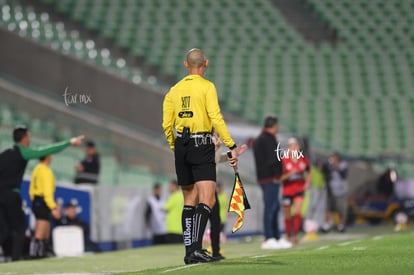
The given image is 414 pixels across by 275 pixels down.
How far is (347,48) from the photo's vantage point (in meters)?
39.7

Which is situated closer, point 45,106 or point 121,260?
point 121,260

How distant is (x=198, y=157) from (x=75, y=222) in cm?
891

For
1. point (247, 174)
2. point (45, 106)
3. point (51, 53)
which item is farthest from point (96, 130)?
point (51, 53)

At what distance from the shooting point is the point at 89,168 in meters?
21.8

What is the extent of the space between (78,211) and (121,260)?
5.07m

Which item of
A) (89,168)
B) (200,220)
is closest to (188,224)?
(200,220)

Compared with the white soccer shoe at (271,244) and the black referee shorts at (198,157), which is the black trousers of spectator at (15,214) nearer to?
the white soccer shoe at (271,244)

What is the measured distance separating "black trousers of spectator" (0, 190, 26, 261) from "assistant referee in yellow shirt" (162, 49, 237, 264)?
5020 millimetres

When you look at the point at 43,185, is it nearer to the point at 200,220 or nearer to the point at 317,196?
the point at 200,220

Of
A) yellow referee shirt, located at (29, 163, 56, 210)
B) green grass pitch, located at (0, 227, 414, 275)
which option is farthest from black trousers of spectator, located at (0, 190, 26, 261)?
yellow referee shirt, located at (29, 163, 56, 210)

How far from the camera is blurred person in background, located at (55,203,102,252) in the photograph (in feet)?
66.1

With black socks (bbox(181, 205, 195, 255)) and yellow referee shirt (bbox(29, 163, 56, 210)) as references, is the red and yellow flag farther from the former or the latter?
yellow referee shirt (bbox(29, 163, 56, 210))

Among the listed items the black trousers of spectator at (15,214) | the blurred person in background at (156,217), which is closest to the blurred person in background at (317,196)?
the blurred person in background at (156,217)

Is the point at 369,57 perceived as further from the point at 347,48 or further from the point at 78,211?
the point at 78,211
